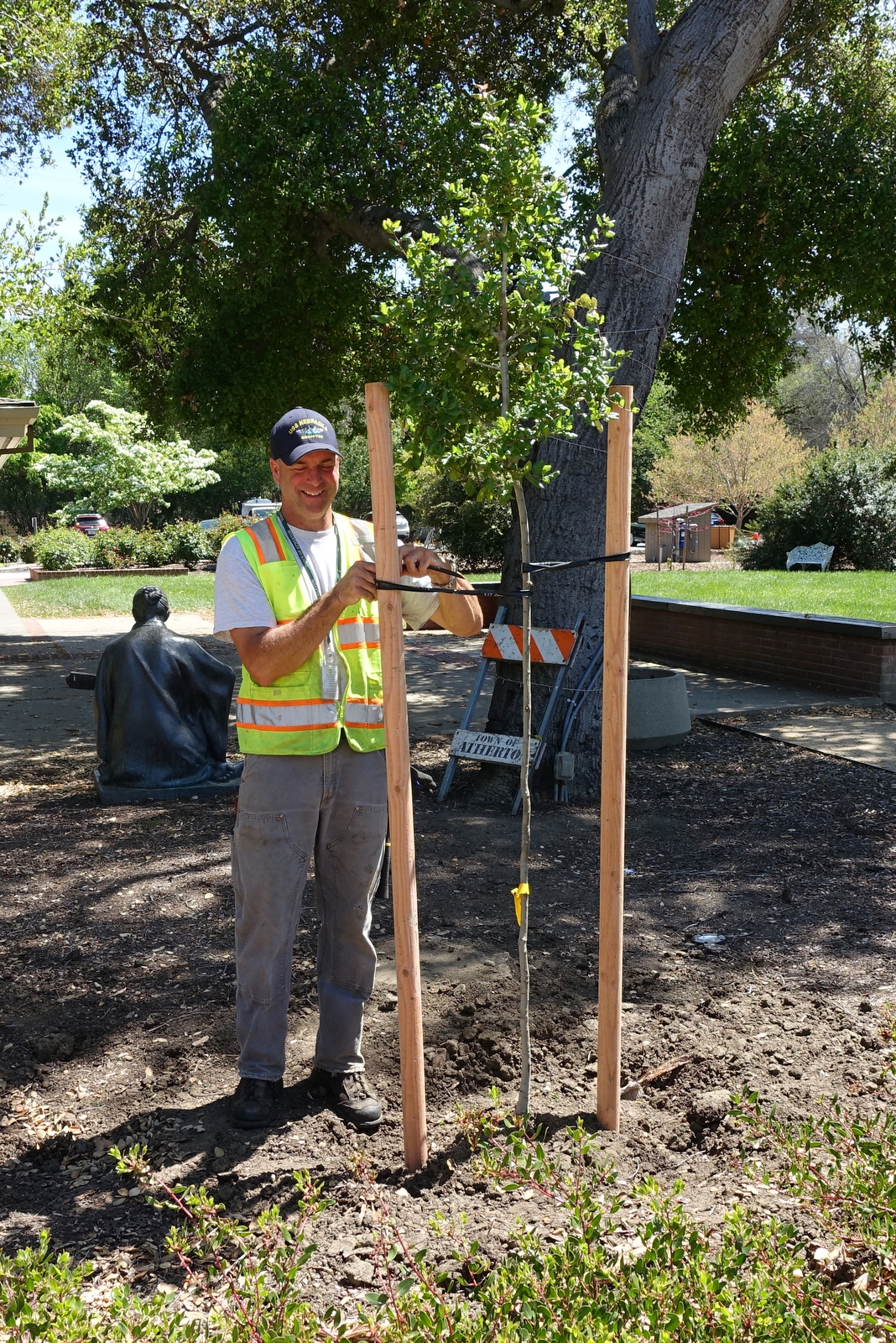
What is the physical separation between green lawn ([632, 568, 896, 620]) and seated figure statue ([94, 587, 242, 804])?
7955 millimetres

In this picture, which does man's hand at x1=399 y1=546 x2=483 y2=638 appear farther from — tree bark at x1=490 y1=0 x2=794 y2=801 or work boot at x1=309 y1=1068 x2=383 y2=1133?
tree bark at x1=490 y1=0 x2=794 y2=801

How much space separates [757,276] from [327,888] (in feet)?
28.2

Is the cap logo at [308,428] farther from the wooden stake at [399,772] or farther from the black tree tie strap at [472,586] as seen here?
the black tree tie strap at [472,586]

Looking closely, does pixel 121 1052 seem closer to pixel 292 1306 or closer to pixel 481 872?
pixel 292 1306

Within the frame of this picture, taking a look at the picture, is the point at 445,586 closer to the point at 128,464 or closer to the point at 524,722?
the point at 524,722

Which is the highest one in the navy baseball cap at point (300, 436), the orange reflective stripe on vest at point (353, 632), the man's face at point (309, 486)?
the navy baseball cap at point (300, 436)

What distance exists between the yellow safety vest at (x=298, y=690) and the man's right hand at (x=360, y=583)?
266 millimetres

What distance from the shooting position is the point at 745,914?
502 centimetres

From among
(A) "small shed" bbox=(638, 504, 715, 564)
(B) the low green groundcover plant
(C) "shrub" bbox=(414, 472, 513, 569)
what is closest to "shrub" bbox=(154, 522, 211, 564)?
(C) "shrub" bbox=(414, 472, 513, 569)

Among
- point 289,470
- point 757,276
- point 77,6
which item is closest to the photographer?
point 289,470

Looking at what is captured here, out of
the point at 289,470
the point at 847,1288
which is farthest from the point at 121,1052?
the point at 847,1288

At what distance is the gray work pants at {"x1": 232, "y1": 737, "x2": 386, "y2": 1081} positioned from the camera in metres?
3.23

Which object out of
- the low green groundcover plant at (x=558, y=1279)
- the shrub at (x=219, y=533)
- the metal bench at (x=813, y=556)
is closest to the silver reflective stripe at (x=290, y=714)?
the low green groundcover plant at (x=558, y=1279)

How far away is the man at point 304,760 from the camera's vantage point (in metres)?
3.17
